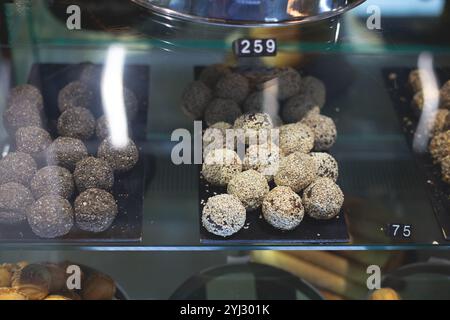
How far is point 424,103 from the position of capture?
1.02m

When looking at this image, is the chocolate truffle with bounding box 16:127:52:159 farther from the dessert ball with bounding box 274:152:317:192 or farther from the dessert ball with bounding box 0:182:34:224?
the dessert ball with bounding box 274:152:317:192

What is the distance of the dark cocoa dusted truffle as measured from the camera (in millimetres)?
861

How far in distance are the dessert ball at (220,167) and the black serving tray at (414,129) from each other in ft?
0.87

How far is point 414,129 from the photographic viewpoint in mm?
1003

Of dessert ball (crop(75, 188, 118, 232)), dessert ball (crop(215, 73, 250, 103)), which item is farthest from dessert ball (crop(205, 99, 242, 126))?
dessert ball (crop(75, 188, 118, 232))

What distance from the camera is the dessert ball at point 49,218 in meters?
0.81

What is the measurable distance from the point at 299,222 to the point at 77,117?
34cm

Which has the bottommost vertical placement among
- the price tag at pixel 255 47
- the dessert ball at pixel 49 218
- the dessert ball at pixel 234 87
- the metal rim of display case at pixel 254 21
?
the dessert ball at pixel 49 218

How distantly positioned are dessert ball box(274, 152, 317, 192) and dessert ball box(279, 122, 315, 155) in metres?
0.03

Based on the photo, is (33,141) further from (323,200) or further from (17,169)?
(323,200)

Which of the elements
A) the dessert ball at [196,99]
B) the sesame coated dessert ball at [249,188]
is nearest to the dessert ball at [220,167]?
the sesame coated dessert ball at [249,188]

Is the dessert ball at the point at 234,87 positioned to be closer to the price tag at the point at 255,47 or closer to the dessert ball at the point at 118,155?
the price tag at the point at 255,47
